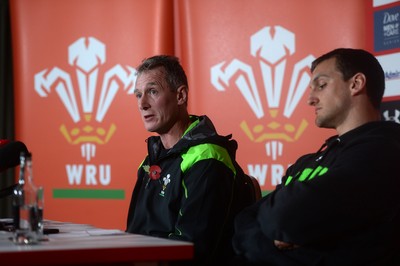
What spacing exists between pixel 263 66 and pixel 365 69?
4.00 feet

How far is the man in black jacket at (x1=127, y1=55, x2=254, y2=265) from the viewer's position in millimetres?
2049

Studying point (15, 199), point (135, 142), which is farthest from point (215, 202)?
point (135, 142)

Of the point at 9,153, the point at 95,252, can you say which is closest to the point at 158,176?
the point at 9,153

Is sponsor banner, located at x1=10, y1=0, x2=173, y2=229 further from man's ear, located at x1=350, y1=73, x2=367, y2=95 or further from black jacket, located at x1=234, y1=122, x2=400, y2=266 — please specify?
black jacket, located at x1=234, y1=122, x2=400, y2=266

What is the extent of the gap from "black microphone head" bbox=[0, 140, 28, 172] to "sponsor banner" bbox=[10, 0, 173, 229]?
6.15 ft

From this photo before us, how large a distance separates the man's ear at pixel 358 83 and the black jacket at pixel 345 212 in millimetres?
211

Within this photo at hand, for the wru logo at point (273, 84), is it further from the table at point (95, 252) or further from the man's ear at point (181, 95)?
the table at point (95, 252)

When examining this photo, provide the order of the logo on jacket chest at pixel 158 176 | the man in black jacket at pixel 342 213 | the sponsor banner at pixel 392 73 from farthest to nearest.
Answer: the sponsor banner at pixel 392 73, the logo on jacket chest at pixel 158 176, the man in black jacket at pixel 342 213

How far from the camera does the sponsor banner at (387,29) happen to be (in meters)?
2.64

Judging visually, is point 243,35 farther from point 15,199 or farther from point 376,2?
point 15,199

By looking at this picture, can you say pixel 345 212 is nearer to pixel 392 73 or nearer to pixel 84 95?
pixel 392 73

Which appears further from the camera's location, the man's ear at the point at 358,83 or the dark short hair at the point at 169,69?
the dark short hair at the point at 169,69

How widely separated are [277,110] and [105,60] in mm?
1300

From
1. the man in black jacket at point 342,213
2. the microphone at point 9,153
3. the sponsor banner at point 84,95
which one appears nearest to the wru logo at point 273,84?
the sponsor banner at point 84,95
